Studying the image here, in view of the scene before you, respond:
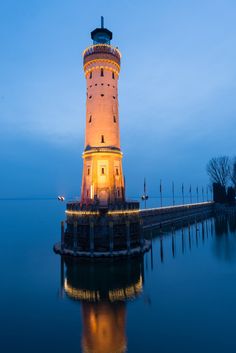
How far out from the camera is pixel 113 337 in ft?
48.7

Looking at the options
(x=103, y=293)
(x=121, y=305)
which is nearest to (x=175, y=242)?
(x=103, y=293)

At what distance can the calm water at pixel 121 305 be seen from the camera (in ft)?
47.2

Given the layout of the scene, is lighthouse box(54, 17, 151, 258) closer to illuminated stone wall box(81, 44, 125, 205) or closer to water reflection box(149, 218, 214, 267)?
illuminated stone wall box(81, 44, 125, 205)

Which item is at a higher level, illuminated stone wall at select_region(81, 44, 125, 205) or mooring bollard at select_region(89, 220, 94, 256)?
illuminated stone wall at select_region(81, 44, 125, 205)

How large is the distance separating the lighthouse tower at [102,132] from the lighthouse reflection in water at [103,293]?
9610mm

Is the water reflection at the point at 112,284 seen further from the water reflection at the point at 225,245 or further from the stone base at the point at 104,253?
the stone base at the point at 104,253

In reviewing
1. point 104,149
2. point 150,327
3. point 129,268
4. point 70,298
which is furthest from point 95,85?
point 150,327

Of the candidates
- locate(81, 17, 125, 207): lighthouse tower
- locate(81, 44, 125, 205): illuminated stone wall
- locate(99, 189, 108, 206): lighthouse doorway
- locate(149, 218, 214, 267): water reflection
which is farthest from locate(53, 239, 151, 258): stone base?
locate(99, 189, 108, 206): lighthouse doorway

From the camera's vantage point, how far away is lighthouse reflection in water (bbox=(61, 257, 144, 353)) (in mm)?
14641

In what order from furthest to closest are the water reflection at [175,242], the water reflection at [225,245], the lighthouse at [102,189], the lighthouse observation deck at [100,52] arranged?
the lighthouse observation deck at [100,52], the water reflection at [175,242], the water reflection at [225,245], the lighthouse at [102,189]

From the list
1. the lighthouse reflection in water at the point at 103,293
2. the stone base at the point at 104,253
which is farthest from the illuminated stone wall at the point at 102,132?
the lighthouse reflection in water at the point at 103,293

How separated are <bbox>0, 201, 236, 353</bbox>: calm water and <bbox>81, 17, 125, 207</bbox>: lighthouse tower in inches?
404

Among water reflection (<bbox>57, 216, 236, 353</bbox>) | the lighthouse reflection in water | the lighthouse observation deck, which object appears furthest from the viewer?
the lighthouse observation deck

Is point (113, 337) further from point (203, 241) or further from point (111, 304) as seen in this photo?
point (203, 241)
